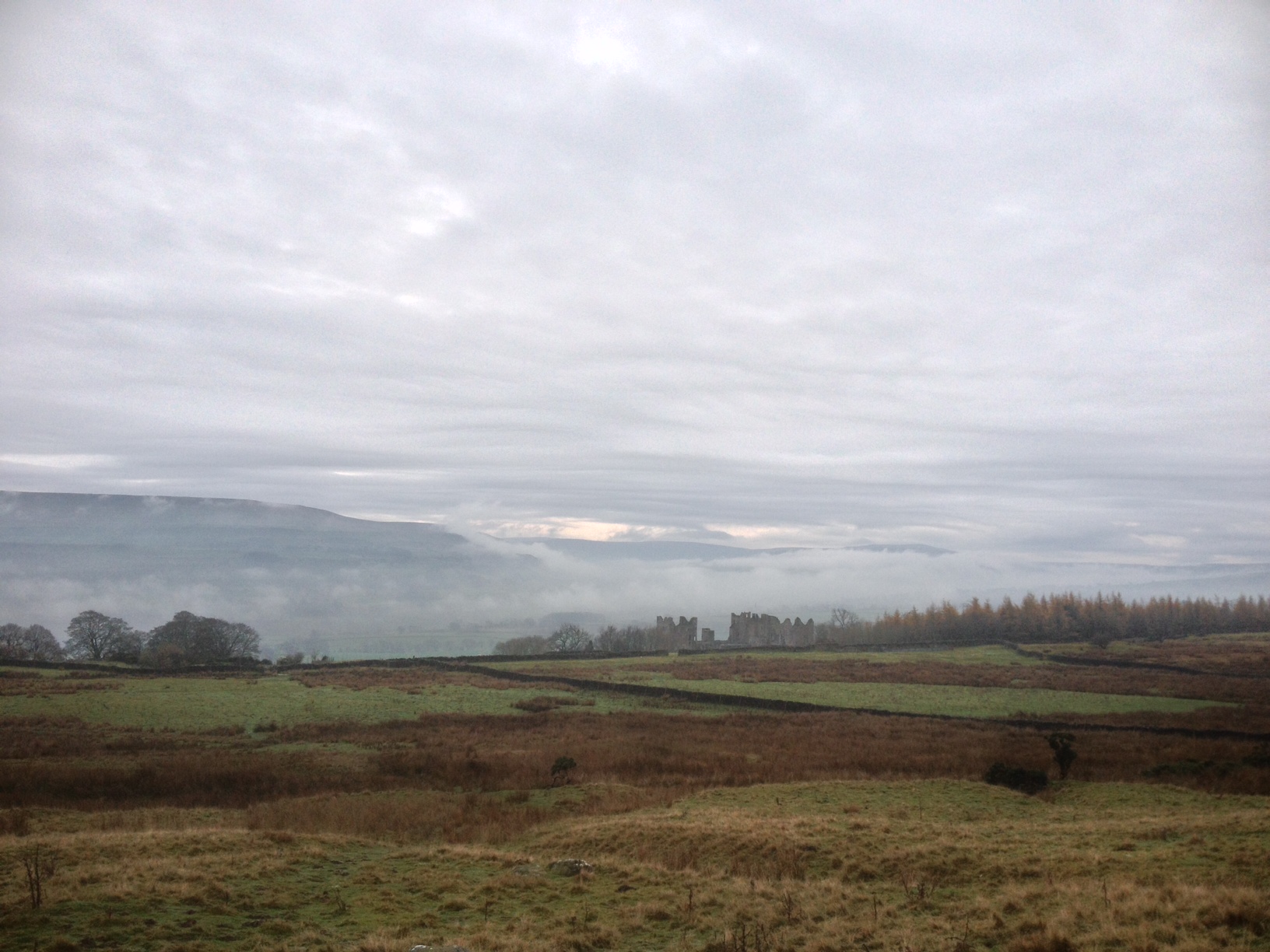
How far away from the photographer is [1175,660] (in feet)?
256

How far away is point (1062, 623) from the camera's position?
132625mm

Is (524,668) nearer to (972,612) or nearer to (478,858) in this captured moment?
(478,858)

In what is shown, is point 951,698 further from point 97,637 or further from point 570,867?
point 97,637

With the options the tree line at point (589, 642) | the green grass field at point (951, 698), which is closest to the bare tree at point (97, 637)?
the tree line at point (589, 642)

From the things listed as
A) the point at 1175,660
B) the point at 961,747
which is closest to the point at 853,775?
the point at 961,747

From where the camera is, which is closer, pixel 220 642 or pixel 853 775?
pixel 853 775

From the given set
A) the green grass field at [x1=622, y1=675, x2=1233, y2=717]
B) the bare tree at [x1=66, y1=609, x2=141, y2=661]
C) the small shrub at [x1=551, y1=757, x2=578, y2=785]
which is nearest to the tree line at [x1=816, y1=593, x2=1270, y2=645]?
the green grass field at [x1=622, y1=675, x2=1233, y2=717]

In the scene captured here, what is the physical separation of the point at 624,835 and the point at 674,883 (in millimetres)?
4253

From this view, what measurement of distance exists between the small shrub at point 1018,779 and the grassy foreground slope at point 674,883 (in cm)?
418

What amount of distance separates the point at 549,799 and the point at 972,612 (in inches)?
5791

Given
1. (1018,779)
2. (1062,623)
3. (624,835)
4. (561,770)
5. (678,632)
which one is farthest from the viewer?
(678,632)

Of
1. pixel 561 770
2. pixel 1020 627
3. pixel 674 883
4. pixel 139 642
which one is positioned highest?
pixel 674 883

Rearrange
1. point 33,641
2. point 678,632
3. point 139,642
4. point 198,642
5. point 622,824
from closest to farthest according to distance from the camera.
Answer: point 622,824, point 198,642, point 33,641, point 139,642, point 678,632

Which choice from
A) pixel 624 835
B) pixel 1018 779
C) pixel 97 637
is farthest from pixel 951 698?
pixel 97 637
